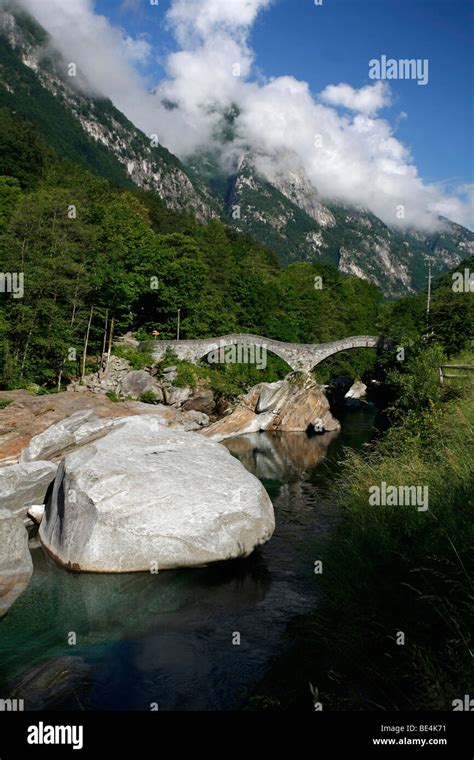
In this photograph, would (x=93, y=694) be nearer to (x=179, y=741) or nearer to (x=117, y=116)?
(x=179, y=741)

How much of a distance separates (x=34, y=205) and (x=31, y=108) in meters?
112

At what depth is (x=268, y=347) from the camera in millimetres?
45312

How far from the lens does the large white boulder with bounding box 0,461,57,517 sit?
555 inches

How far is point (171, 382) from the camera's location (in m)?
36.3

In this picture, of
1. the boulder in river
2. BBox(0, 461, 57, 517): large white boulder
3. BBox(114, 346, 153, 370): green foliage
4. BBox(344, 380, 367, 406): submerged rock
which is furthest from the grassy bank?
BBox(344, 380, 367, 406): submerged rock

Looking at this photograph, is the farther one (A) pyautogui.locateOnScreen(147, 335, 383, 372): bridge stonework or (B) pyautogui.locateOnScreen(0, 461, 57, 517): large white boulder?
(A) pyautogui.locateOnScreen(147, 335, 383, 372): bridge stonework

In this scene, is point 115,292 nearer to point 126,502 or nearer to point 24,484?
point 24,484

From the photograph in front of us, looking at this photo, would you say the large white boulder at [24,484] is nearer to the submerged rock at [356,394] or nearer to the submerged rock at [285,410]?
the submerged rock at [285,410]

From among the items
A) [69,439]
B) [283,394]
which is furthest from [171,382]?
[69,439]

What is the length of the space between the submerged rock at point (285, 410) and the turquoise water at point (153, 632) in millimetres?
21261

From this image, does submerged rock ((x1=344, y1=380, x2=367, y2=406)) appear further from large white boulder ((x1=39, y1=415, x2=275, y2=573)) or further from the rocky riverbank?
large white boulder ((x1=39, y1=415, x2=275, y2=573))

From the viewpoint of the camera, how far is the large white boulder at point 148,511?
432 inches

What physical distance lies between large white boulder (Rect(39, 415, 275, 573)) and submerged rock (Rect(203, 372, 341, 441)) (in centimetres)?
2056

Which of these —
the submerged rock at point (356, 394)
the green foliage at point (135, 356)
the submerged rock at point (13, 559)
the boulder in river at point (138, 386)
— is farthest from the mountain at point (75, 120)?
the submerged rock at point (13, 559)
